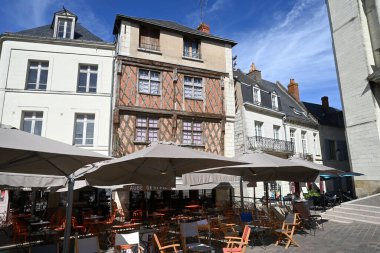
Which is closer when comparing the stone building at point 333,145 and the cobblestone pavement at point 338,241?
the cobblestone pavement at point 338,241

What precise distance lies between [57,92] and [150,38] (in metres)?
5.52

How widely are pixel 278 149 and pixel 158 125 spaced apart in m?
8.89

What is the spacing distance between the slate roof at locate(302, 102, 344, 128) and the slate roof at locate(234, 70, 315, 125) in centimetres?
165

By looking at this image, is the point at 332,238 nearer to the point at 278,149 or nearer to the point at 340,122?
the point at 278,149

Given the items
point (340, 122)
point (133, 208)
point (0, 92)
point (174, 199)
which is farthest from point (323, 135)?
point (0, 92)

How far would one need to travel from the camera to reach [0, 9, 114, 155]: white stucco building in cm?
1231

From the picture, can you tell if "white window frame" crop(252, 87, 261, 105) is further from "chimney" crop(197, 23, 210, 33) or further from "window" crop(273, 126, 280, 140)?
"chimney" crop(197, 23, 210, 33)

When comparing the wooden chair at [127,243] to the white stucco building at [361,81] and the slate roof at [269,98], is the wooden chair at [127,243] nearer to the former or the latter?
the slate roof at [269,98]

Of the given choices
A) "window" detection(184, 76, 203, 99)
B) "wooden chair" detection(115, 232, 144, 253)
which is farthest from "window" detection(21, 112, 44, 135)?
"wooden chair" detection(115, 232, 144, 253)

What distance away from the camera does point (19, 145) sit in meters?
3.09

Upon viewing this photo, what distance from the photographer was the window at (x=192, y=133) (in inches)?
566

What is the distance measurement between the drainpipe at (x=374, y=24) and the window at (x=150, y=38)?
13006mm

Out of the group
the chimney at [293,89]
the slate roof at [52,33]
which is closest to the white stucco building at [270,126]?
the chimney at [293,89]

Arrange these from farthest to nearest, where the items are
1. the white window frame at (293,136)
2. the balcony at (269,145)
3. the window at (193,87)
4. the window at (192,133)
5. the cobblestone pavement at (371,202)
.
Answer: the white window frame at (293,136) → the balcony at (269,145) → the window at (193,87) → the window at (192,133) → the cobblestone pavement at (371,202)
